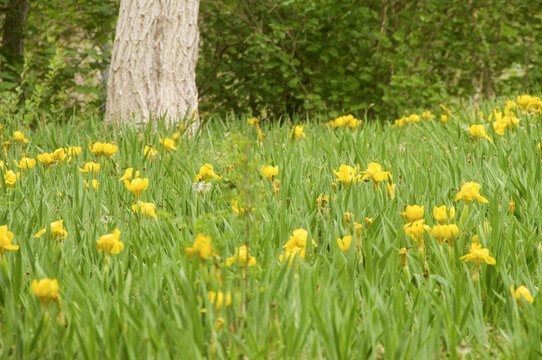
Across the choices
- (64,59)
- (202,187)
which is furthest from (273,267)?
(64,59)

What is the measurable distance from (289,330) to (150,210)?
0.85 m

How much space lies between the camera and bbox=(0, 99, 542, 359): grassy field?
1.19 m

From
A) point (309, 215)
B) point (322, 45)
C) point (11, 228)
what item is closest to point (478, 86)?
point (322, 45)

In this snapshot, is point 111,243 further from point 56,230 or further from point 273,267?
point 273,267

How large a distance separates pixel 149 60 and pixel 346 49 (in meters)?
3.35

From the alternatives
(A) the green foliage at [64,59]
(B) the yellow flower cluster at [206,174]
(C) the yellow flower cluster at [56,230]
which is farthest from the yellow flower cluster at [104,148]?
(A) the green foliage at [64,59]

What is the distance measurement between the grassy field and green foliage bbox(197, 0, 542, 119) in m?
3.76

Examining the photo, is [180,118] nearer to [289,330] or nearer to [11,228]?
[11,228]

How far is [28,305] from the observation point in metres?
1.35

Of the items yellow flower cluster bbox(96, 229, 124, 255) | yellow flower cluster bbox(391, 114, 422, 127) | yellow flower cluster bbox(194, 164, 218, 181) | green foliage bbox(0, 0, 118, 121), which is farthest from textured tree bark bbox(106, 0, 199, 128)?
yellow flower cluster bbox(96, 229, 124, 255)

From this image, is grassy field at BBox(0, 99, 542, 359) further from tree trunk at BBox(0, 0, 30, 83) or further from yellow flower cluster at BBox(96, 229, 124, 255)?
tree trunk at BBox(0, 0, 30, 83)

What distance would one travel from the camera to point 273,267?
58.2 inches

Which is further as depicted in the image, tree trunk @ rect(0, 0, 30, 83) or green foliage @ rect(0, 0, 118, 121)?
tree trunk @ rect(0, 0, 30, 83)

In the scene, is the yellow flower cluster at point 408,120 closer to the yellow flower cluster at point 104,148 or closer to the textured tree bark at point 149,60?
the textured tree bark at point 149,60
